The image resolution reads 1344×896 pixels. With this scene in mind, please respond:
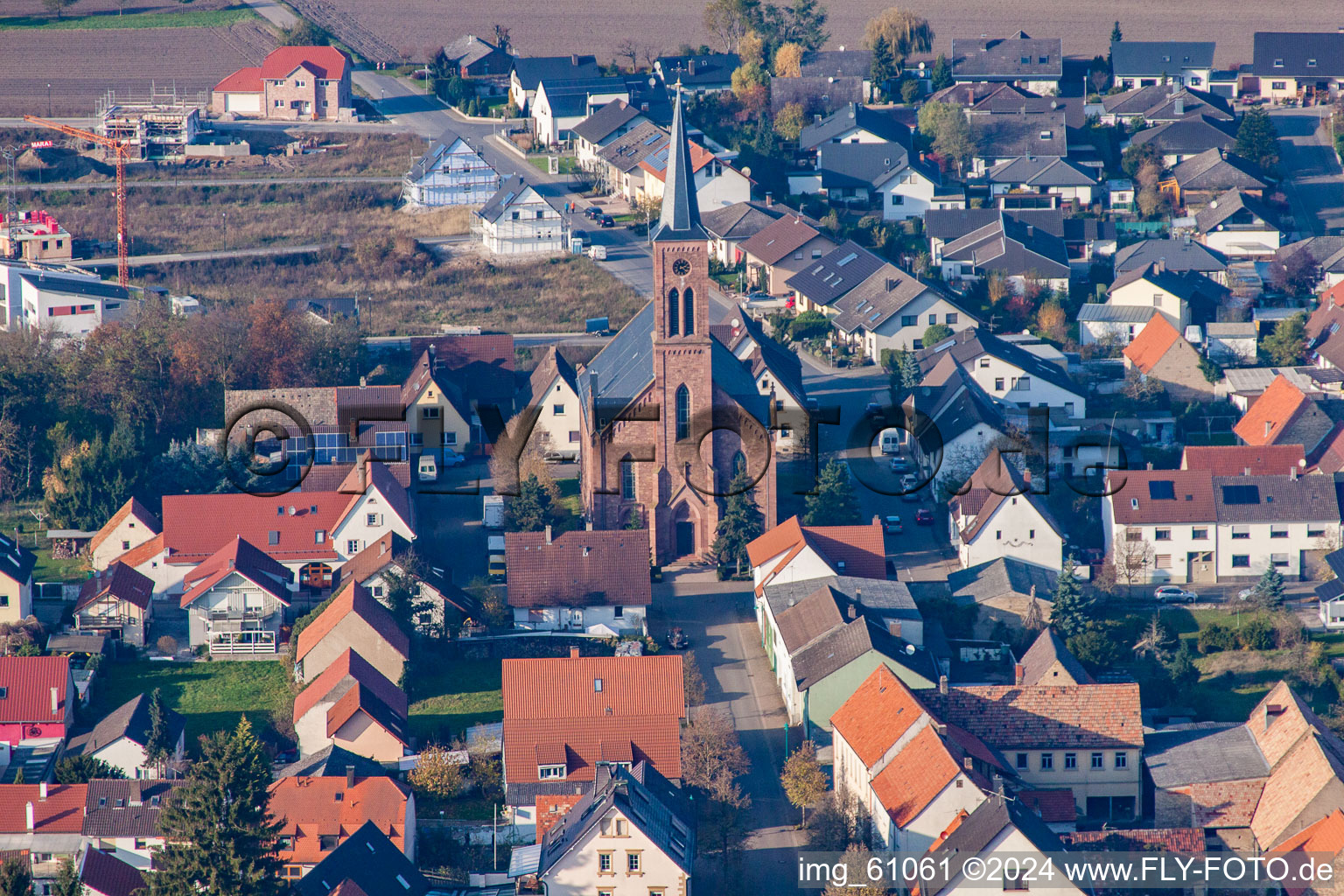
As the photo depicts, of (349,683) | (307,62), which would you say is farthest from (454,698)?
(307,62)

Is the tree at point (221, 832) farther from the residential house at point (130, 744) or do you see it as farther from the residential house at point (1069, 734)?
the residential house at point (1069, 734)

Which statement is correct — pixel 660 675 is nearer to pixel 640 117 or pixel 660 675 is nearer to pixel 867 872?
pixel 867 872

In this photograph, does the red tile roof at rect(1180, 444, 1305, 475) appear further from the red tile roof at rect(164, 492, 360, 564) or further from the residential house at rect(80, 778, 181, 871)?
the residential house at rect(80, 778, 181, 871)

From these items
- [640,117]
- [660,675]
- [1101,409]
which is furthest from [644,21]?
[660,675]

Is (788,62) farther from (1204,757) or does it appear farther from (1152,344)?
(1204,757)

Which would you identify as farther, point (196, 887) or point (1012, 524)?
point (1012, 524)

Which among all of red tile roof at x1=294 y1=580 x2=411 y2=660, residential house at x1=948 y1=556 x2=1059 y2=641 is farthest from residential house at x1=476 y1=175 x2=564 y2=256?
red tile roof at x1=294 y1=580 x2=411 y2=660
